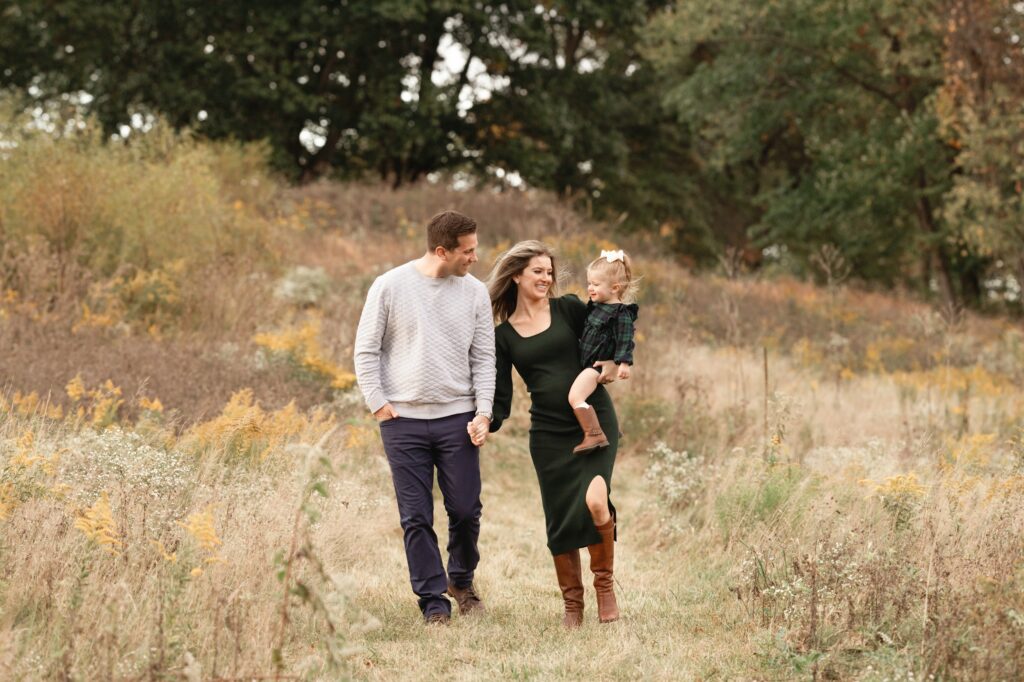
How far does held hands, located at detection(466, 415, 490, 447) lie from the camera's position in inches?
205

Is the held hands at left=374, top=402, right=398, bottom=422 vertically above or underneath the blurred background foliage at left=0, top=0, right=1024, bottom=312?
underneath

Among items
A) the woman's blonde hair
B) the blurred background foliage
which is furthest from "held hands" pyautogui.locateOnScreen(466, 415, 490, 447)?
the blurred background foliage

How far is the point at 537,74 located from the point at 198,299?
15058 mm

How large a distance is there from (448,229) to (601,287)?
2.70 ft

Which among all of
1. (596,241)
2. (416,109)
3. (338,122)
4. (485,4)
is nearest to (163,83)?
(338,122)

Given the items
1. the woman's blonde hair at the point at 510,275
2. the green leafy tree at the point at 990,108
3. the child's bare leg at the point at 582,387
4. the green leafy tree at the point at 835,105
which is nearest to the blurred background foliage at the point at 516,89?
the green leafy tree at the point at 835,105

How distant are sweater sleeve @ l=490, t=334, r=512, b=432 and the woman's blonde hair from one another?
0.18 m

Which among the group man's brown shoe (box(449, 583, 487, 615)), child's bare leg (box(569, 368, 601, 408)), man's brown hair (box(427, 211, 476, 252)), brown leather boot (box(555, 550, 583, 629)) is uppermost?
man's brown hair (box(427, 211, 476, 252))

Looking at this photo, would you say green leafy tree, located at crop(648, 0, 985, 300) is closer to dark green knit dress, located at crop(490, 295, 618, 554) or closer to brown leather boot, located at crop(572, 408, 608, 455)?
dark green knit dress, located at crop(490, 295, 618, 554)

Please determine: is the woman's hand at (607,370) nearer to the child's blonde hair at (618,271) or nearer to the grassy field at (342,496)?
the child's blonde hair at (618,271)

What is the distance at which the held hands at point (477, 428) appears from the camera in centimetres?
520

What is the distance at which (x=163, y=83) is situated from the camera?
2222 cm

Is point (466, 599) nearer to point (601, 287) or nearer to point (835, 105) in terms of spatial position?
point (601, 287)

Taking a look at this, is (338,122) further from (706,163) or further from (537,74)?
(706,163)
